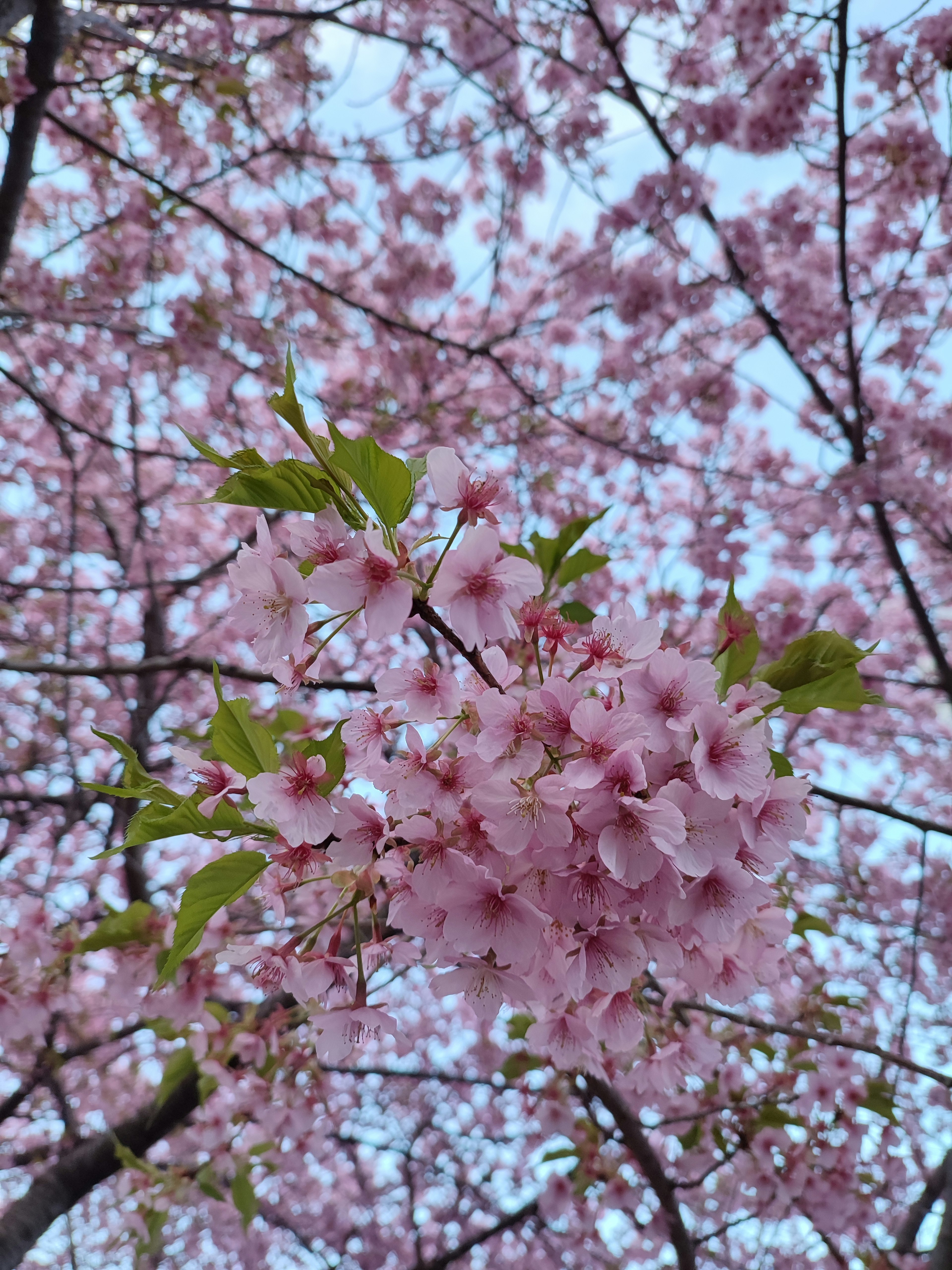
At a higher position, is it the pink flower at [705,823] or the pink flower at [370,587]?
the pink flower at [370,587]

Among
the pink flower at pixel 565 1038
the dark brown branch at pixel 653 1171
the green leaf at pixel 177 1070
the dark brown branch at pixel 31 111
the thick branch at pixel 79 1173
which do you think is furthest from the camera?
the dark brown branch at pixel 31 111

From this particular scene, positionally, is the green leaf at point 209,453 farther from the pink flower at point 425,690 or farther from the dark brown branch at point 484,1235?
the dark brown branch at point 484,1235

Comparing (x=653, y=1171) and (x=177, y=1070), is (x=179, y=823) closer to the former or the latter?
(x=177, y=1070)

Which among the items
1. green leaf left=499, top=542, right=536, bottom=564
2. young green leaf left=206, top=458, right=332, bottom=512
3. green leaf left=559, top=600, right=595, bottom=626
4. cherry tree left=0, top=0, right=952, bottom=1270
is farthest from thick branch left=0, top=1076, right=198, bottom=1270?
young green leaf left=206, top=458, right=332, bottom=512

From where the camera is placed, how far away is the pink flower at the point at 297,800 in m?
1.08

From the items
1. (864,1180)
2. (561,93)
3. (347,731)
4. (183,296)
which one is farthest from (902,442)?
(347,731)

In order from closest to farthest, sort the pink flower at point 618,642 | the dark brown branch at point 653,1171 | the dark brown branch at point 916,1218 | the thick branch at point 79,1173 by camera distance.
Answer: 1. the pink flower at point 618,642
2. the dark brown branch at point 653,1171
3. the thick branch at point 79,1173
4. the dark brown branch at point 916,1218

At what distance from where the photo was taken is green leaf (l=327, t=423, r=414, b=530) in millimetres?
1010

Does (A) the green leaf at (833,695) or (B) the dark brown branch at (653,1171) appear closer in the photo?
(A) the green leaf at (833,695)

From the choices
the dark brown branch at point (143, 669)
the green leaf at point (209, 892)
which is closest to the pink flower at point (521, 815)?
the green leaf at point (209, 892)

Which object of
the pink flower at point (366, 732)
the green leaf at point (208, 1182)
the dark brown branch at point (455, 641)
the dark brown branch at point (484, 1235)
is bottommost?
the dark brown branch at point (484, 1235)

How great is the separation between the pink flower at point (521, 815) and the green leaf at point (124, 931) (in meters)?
1.40

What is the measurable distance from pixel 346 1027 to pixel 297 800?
0.42 meters

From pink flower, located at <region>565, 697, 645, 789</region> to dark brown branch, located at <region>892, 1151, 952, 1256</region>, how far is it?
3294 mm
